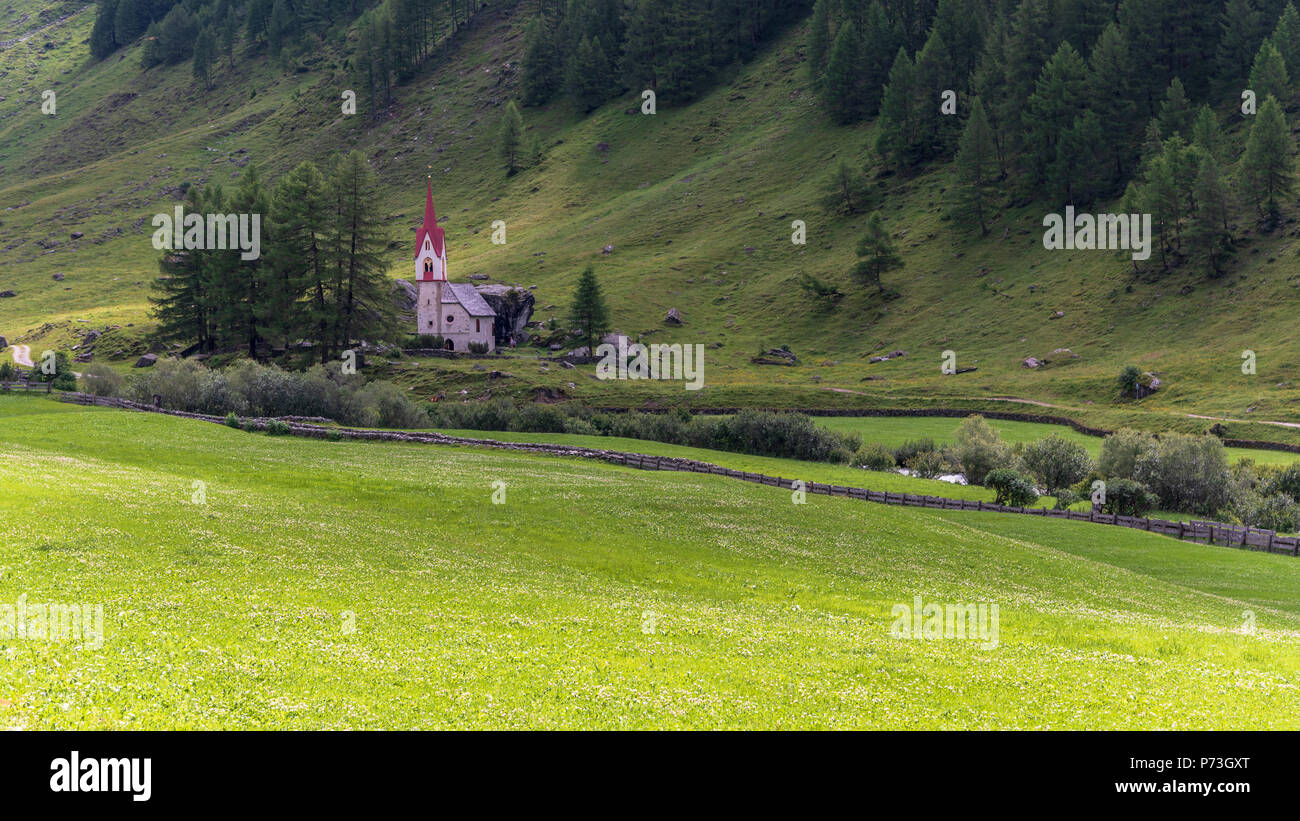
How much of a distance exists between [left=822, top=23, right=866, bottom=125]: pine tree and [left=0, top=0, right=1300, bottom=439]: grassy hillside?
3.88m

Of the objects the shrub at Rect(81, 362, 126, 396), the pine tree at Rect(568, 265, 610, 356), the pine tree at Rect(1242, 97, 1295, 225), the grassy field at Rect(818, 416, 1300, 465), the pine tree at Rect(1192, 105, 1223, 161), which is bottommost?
the grassy field at Rect(818, 416, 1300, 465)

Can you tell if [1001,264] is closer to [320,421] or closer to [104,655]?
[320,421]

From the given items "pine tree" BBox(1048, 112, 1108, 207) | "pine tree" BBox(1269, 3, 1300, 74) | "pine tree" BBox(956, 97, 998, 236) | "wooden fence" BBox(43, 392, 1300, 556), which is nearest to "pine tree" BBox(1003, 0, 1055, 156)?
"pine tree" BBox(956, 97, 998, 236)

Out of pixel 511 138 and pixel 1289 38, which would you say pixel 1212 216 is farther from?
pixel 511 138

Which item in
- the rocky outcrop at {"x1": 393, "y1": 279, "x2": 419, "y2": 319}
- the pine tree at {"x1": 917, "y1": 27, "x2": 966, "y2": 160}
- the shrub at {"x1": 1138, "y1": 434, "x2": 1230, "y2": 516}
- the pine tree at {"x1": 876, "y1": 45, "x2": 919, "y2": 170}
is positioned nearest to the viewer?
the shrub at {"x1": 1138, "y1": 434, "x2": 1230, "y2": 516}

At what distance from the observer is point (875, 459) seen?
72750 millimetres

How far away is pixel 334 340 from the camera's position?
3971 inches

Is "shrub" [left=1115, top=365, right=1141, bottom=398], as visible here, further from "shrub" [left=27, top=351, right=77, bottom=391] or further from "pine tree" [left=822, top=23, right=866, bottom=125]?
"shrub" [left=27, top=351, right=77, bottom=391]

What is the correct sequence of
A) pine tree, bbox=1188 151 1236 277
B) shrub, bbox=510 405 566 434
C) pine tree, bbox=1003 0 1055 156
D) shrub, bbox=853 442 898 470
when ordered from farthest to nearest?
pine tree, bbox=1003 0 1055 156, pine tree, bbox=1188 151 1236 277, shrub, bbox=510 405 566 434, shrub, bbox=853 442 898 470

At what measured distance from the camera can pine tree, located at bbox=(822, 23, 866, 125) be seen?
157500 mm

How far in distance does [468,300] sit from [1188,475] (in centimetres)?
8393

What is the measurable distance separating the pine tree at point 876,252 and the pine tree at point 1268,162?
130 ft

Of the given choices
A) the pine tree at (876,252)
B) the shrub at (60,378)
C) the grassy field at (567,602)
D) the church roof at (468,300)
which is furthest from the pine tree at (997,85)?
the shrub at (60,378)
